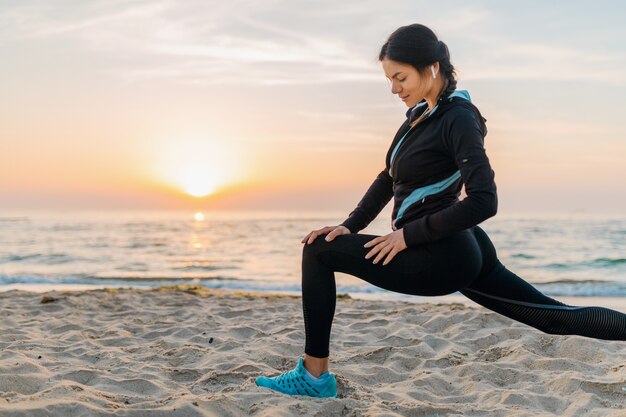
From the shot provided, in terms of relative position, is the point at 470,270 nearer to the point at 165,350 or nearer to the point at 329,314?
the point at 329,314

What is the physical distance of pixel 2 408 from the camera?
2.88m

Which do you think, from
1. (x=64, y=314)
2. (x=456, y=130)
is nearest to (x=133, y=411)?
(x=456, y=130)

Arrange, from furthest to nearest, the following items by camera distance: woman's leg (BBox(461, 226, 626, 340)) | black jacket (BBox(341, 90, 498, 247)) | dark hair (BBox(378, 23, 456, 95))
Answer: woman's leg (BBox(461, 226, 626, 340)), dark hair (BBox(378, 23, 456, 95)), black jacket (BBox(341, 90, 498, 247))

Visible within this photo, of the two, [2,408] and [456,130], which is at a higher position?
[456,130]

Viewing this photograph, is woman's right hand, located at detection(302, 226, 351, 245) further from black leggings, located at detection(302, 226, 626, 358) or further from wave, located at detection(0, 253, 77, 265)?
wave, located at detection(0, 253, 77, 265)

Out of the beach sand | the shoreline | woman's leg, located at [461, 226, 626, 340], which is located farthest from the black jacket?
the shoreline

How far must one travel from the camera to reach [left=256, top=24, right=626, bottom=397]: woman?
8.62ft

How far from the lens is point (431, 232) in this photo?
2691mm

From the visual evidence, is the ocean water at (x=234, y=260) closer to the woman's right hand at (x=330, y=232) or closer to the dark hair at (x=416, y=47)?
the woman's right hand at (x=330, y=232)

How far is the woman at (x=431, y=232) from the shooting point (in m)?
2.63

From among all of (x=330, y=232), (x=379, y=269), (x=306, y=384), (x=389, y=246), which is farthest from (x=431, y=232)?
(x=306, y=384)

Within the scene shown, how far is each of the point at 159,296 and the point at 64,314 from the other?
1.50 meters

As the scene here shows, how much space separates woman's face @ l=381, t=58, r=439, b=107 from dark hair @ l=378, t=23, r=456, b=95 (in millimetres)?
25

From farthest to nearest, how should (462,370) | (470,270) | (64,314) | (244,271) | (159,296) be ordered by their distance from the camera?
1. (244,271)
2. (159,296)
3. (64,314)
4. (462,370)
5. (470,270)
